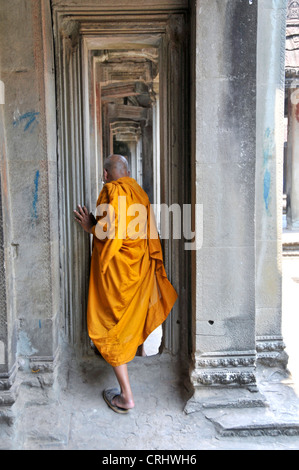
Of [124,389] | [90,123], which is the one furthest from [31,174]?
[124,389]

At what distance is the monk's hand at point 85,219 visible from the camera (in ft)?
10.8

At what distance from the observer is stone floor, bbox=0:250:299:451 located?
9.27 feet

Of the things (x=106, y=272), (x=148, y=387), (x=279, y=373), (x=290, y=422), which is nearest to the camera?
(x=290, y=422)

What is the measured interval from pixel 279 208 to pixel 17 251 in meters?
2.29

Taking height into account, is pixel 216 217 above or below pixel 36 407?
above

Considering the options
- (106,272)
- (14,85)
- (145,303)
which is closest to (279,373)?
(145,303)

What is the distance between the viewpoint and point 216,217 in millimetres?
3064

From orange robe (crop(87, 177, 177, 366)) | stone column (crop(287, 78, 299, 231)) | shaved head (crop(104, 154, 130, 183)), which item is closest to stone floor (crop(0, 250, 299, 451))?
orange robe (crop(87, 177, 177, 366))

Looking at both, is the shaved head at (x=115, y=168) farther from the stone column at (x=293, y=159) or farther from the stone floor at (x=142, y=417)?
the stone column at (x=293, y=159)

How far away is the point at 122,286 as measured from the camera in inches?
123

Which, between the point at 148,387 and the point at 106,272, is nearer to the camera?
the point at 106,272

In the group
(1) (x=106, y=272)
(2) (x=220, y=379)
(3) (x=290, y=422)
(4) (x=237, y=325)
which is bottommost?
(3) (x=290, y=422)

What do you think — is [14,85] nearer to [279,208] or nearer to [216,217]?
[216,217]

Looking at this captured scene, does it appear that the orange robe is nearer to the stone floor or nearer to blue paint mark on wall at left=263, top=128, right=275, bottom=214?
the stone floor
